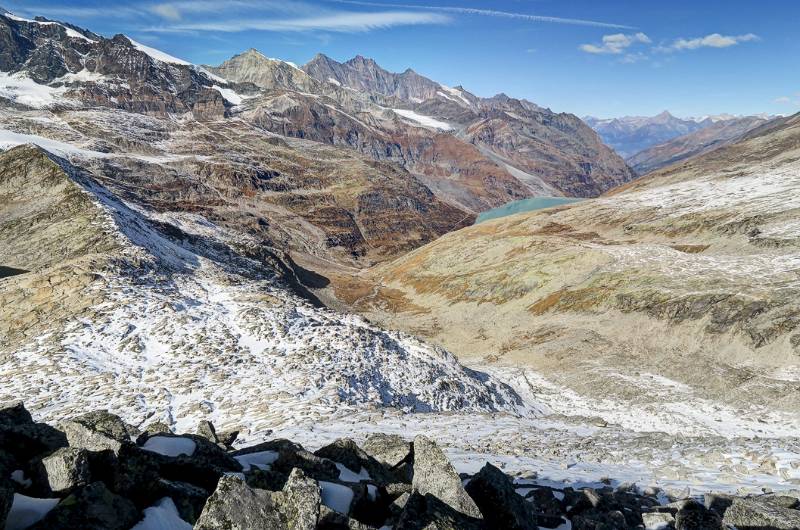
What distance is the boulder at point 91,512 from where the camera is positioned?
486 cm

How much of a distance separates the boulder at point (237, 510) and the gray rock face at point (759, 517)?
261 inches

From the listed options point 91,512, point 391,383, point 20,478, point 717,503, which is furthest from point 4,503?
point 391,383

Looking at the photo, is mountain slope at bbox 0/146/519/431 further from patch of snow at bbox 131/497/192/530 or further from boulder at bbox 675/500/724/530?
boulder at bbox 675/500/724/530

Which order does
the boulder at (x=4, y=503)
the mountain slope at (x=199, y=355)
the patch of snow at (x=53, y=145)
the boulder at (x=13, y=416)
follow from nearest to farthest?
the boulder at (x=4, y=503) < the boulder at (x=13, y=416) < the mountain slope at (x=199, y=355) < the patch of snow at (x=53, y=145)

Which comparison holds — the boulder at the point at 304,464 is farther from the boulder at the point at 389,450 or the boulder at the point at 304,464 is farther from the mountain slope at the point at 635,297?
the mountain slope at the point at 635,297

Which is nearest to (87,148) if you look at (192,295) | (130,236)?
(130,236)

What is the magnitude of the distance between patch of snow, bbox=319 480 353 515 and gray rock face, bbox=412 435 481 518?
950 millimetres

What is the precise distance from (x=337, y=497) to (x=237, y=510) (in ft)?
5.62

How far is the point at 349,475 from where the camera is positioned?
841 cm

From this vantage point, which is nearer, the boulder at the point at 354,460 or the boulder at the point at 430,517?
the boulder at the point at 430,517

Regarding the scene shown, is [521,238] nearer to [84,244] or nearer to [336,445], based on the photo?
[84,244]

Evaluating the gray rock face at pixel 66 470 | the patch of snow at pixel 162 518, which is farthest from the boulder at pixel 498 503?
the gray rock face at pixel 66 470

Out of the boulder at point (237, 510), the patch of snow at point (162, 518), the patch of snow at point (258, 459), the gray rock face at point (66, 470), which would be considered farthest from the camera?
the patch of snow at point (258, 459)

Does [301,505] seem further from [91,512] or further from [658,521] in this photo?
[658,521]
